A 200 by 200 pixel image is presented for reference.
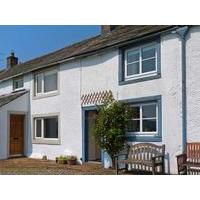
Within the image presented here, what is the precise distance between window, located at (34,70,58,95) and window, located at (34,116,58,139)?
155 centimetres

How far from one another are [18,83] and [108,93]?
9.55m

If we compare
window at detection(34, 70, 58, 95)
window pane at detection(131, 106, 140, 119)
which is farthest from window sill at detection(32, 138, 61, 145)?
window pane at detection(131, 106, 140, 119)

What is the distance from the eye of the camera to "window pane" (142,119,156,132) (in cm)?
1298

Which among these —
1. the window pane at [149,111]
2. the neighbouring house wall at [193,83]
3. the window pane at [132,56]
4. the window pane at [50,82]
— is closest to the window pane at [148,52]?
the window pane at [132,56]

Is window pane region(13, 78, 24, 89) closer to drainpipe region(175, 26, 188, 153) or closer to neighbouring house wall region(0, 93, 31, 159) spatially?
neighbouring house wall region(0, 93, 31, 159)

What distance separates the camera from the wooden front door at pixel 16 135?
20.3 metres

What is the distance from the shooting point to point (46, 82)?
64.4 feet

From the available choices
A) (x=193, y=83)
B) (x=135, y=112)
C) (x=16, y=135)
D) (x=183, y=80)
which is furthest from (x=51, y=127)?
(x=193, y=83)
